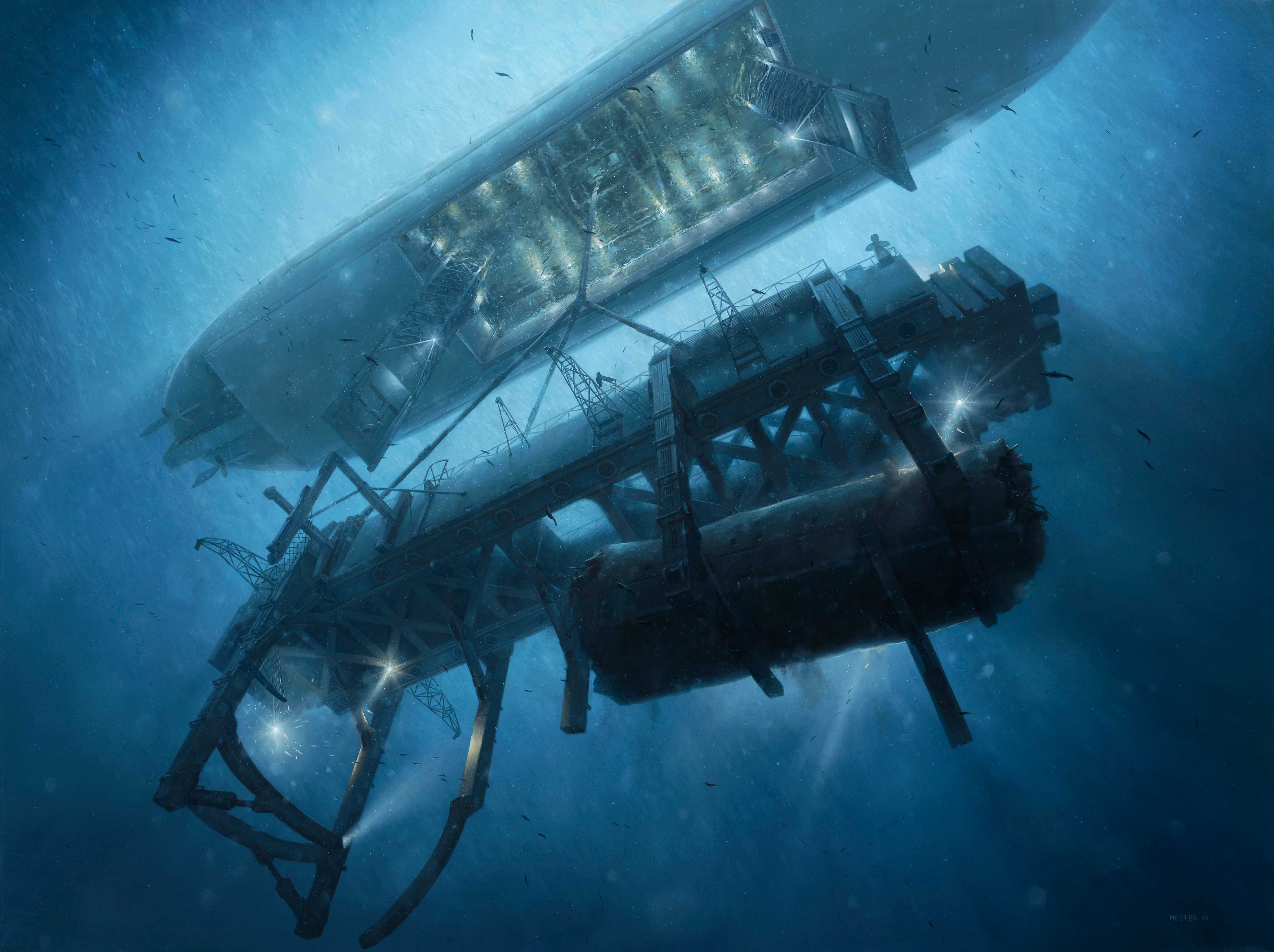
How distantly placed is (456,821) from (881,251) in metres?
10.2

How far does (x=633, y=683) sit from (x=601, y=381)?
4.98 metres

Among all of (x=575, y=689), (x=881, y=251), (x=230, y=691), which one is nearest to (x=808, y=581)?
(x=575, y=689)

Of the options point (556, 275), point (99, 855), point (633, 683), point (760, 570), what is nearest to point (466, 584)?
point (633, 683)

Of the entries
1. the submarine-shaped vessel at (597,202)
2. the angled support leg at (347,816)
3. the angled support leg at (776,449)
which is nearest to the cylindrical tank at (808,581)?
the angled support leg at (776,449)

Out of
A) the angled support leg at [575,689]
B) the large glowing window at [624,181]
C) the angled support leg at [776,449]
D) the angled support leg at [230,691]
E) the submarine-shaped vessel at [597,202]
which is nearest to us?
the angled support leg at [575,689]

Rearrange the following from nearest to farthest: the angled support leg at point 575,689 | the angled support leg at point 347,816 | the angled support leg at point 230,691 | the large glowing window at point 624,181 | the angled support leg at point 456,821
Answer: the angled support leg at point 575,689, the angled support leg at point 230,691, the angled support leg at point 456,821, the angled support leg at point 347,816, the large glowing window at point 624,181

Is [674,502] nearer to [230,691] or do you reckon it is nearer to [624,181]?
[230,691]

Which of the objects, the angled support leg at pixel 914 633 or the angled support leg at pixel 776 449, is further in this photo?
the angled support leg at pixel 776 449

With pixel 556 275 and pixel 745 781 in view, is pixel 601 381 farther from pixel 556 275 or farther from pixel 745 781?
pixel 745 781

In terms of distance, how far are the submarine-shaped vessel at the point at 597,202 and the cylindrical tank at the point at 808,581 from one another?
26.7 ft

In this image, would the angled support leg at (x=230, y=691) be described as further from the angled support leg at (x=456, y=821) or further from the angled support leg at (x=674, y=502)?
the angled support leg at (x=674, y=502)

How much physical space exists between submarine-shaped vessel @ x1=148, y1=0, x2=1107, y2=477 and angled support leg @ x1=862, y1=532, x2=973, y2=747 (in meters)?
8.59

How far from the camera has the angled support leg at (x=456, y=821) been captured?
7.21 meters

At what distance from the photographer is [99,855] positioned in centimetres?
2677
